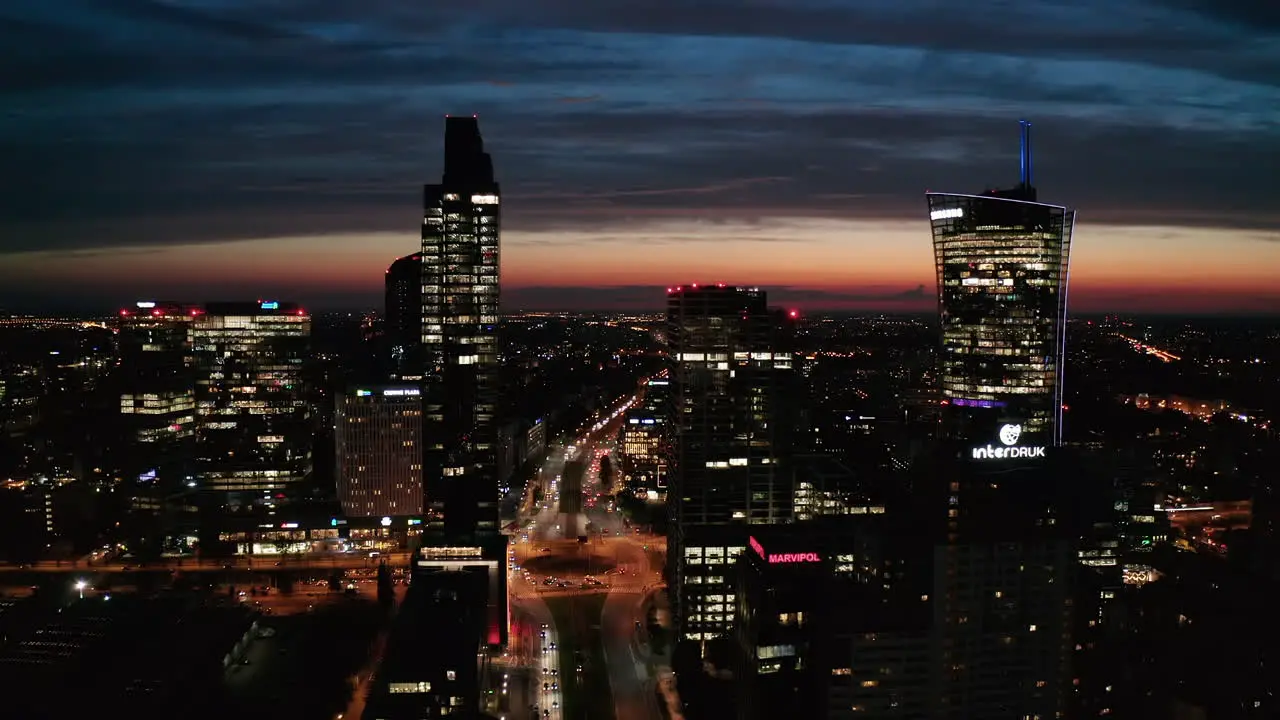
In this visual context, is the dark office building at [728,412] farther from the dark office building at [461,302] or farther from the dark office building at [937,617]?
the dark office building at [461,302]

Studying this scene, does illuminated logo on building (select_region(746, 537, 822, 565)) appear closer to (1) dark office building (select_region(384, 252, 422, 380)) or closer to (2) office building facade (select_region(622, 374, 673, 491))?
(2) office building facade (select_region(622, 374, 673, 491))

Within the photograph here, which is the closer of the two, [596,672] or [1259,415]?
[596,672]

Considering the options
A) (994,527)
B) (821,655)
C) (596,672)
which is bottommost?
(596,672)

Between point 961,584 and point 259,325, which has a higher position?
point 259,325

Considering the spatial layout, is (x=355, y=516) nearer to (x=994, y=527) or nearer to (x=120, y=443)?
(x=120, y=443)

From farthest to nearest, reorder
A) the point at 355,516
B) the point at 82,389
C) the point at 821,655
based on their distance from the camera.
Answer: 1. the point at 82,389
2. the point at 355,516
3. the point at 821,655

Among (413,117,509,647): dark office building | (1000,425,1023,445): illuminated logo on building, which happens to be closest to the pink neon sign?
(1000,425,1023,445): illuminated logo on building

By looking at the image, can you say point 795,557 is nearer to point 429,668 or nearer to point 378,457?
point 429,668

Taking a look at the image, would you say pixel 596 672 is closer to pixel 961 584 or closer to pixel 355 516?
pixel 961 584

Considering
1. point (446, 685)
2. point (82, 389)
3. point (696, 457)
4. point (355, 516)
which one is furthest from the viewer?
point (82, 389)

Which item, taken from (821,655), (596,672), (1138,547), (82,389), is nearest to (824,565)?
(821,655)
